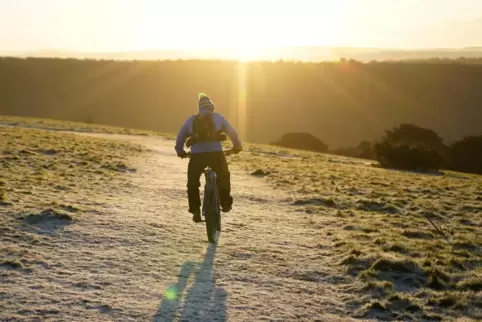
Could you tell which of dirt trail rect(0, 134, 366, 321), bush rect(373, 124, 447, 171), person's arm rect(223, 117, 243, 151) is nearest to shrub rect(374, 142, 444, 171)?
bush rect(373, 124, 447, 171)

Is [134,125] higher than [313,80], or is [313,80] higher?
[313,80]

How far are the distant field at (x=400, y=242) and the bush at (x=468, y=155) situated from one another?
28792mm

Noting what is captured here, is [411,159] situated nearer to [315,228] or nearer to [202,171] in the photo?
[315,228]

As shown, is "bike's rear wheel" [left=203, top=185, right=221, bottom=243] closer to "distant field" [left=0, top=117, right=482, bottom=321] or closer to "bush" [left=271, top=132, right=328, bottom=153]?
"distant field" [left=0, top=117, right=482, bottom=321]

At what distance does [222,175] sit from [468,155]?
4324 centimetres

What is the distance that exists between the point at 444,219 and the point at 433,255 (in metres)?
4.71

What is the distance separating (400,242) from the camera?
9641 millimetres

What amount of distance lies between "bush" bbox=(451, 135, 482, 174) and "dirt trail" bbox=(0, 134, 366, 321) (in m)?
38.9

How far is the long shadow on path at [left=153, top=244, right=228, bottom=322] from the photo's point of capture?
580cm

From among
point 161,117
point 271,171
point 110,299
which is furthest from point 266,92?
point 110,299

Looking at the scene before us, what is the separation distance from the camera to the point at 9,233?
8.64m

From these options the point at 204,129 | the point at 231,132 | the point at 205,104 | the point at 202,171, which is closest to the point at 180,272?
the point at 202,171

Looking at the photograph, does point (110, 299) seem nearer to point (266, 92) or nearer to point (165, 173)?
point (165, 173)

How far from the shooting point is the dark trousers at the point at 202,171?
8609mm
